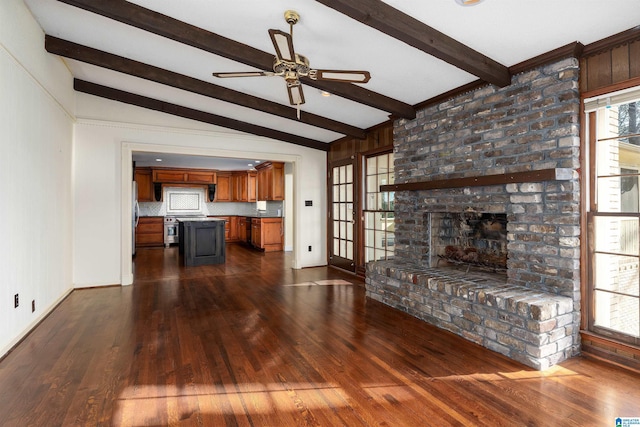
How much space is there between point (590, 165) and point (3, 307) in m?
4.79

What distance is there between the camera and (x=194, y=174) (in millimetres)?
10344

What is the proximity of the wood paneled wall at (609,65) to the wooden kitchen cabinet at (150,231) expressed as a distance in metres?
9.83

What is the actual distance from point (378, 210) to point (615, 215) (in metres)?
3.16

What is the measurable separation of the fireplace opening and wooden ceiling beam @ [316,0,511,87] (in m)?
1.45

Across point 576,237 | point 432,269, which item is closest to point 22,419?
point 432,269

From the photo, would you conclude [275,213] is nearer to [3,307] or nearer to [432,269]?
[432,269]

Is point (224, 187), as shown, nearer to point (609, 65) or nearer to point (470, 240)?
point (470, 240)

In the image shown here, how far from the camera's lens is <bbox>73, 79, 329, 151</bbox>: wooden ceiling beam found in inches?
198

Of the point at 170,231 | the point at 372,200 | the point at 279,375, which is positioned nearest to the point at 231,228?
the point at 170,231

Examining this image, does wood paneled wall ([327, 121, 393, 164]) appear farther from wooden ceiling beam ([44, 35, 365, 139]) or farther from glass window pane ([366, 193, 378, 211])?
glass window pane ([366, 193, 378, 211])

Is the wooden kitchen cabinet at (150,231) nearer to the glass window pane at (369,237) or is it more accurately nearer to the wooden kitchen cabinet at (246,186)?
the wooden kitchen cabinet at (246,186)

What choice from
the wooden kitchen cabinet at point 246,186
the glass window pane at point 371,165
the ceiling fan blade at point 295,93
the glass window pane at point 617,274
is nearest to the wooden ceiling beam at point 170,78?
the glass window pane at point 371,165

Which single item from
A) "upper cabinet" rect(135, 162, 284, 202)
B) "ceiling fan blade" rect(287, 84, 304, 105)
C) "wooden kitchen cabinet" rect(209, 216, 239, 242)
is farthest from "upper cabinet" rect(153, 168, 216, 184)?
"ceiling fan blade" rect(287, 84, 304, 105)

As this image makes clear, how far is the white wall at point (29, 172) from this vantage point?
9.20 ft
